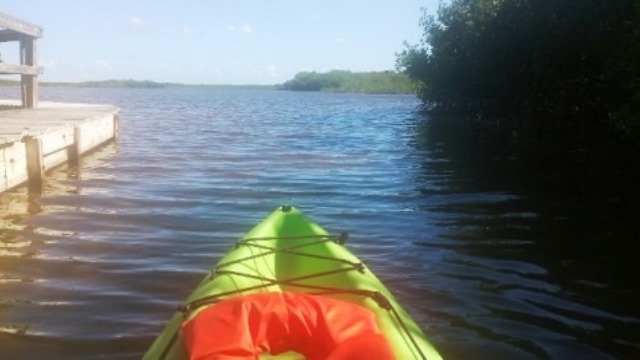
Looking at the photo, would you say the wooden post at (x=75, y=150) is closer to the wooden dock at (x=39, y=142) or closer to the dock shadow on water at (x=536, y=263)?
the wooden dock at (x=39, y=142)

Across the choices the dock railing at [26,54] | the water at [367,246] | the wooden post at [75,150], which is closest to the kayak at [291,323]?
the water at [367,246]

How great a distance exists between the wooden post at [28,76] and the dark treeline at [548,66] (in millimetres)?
16039

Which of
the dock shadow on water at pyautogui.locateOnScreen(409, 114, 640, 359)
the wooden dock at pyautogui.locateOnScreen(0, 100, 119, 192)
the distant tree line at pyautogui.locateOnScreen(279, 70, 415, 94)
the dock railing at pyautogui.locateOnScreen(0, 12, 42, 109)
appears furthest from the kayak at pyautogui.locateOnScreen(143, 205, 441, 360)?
the distant tree line at pyautogui.locateOnScreen(279, 70, 415, 94)

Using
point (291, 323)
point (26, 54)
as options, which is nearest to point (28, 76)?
point (26, 54)

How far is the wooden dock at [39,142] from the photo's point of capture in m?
11.1

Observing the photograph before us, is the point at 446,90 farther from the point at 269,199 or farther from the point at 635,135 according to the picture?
the point at 269,199

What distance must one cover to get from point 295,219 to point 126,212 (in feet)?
15.6

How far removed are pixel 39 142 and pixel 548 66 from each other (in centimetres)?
2070

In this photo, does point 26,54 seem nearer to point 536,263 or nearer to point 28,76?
point 28,76

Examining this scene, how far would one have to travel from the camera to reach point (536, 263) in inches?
322

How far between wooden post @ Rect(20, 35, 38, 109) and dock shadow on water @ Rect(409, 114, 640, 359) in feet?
38.5

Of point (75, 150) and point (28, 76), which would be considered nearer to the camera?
point (75, 150)

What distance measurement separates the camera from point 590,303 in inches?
264

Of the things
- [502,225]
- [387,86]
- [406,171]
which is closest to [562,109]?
[406,171]
